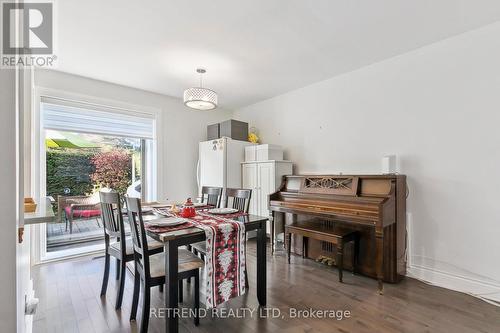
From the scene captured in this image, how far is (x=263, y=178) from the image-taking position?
13.1 ft

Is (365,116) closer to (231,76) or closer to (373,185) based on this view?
(373,185)

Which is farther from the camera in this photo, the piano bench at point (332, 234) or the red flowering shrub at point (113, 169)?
the red flowering shrub at point (113, 169)

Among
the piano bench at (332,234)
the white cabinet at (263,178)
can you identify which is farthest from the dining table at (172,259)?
the white cabinet at (263,178)

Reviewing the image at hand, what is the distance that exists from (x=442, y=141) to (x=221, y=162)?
9.82 ft

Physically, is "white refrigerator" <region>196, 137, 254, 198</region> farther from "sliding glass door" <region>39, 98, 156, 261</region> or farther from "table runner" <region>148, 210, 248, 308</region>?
"table runner" <region>148, 210, 248, 308</region>

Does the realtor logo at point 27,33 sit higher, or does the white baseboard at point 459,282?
the realtor logo at point 27,33

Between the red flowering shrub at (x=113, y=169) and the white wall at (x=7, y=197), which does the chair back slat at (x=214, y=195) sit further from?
the white wall at (x=7, y=197)

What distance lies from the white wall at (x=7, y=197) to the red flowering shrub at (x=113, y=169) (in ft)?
10.8

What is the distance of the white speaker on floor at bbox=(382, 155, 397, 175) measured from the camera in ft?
9.15

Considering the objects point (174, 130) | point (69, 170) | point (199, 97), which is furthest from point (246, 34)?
point (69, 170)

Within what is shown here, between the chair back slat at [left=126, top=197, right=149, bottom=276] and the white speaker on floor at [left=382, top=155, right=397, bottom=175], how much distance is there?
2.59 metres

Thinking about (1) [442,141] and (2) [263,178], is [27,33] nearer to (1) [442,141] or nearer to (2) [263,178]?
(2) [263,178]

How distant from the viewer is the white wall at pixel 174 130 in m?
3.79

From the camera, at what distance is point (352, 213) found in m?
2.60
